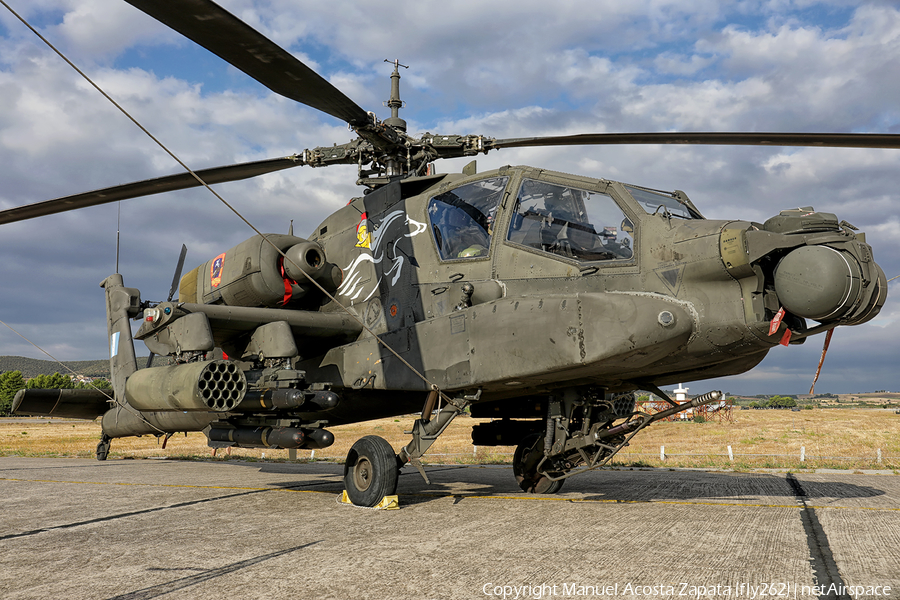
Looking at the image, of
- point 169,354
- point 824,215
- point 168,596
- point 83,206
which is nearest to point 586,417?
point 824,215

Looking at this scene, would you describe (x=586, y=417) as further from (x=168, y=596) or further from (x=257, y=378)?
(x=168, y=596)

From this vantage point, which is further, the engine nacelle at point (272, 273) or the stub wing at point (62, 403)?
the stub wing at point (62, 403)

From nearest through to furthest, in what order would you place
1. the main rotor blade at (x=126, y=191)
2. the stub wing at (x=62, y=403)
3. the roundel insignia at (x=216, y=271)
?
the main rotor blade at (x=126, y=191)
the roundel insignia at (x=216, y=271)
the stub wing at (x=62, y=403)

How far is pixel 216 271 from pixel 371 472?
4716mm

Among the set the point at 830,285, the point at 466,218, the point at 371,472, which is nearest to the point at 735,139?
the point at 830,285

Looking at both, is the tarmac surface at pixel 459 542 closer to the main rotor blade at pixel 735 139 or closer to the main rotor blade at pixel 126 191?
the main rotor blade at pixel 735 139

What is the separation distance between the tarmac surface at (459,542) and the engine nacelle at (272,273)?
296cm

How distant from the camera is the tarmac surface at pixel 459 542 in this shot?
4.11 m

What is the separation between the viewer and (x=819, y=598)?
3746 millimetres

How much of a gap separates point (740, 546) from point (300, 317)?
6172mm

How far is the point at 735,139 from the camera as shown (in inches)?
274

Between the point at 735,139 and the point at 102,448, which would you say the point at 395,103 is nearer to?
the point at 735,139

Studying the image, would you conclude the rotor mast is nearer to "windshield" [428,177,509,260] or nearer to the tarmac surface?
"windshield" [428,177,509,260]

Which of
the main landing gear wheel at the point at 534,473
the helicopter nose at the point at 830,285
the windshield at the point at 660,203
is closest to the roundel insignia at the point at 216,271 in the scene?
the main landing gear wheel at the point at 534,473
